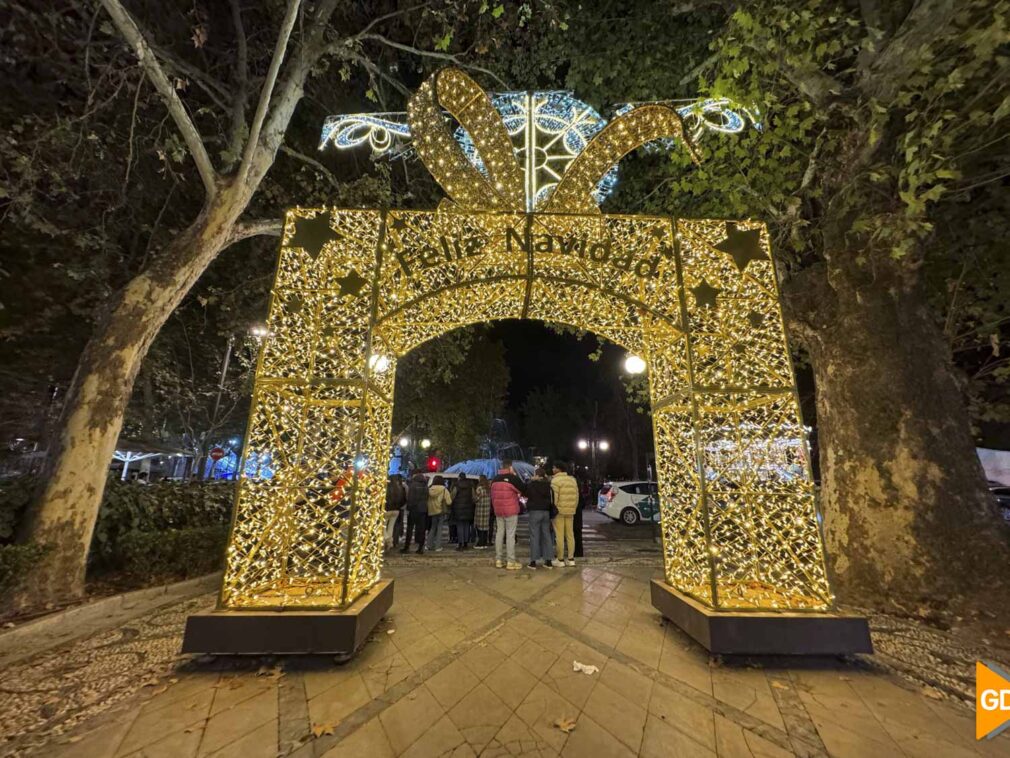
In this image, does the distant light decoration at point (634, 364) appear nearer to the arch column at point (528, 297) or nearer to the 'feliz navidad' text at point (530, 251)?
the arch column at point (528, 297)

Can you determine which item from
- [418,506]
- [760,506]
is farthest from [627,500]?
[760,506]

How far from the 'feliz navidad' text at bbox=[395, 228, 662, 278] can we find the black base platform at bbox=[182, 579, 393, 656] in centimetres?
332

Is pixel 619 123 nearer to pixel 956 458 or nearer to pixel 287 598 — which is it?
pixel 956 458

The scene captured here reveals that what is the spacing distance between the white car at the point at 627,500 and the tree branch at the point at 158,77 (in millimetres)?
14212

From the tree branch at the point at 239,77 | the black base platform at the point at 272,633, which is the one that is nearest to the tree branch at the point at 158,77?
the tree branch at the point at 239,77

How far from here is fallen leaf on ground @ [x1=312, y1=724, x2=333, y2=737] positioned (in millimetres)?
2568

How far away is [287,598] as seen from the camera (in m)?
3.71

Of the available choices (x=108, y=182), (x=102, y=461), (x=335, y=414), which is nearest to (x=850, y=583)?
(x=335, y=414)

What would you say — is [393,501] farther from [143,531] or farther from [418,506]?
[143,531]

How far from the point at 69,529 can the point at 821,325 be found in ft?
31.8

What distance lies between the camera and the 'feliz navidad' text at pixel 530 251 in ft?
14.3

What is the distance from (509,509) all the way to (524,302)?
3.83 meters

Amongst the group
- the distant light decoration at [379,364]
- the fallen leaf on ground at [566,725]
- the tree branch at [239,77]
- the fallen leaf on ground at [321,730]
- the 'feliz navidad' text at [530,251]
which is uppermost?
the tree branch at [239,77]

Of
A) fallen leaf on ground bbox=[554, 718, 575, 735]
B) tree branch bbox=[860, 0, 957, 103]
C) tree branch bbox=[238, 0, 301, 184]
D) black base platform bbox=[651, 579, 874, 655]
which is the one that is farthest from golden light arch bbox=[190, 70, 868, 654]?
tree branch bbox=[238, 0, 301, 184]
